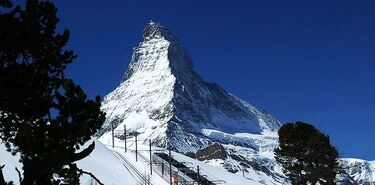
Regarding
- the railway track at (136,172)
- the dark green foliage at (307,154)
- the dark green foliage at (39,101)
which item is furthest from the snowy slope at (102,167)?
the dark green foliage at (39,101)

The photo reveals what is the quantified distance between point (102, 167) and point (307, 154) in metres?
30.5

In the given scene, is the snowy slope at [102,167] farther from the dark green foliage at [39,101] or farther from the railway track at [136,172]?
the dark green foliage at [39,101]

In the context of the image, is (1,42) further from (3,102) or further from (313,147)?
(313,147)

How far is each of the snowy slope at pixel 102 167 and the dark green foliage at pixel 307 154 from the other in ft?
64.3

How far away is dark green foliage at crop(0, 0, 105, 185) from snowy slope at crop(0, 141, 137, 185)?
130ft

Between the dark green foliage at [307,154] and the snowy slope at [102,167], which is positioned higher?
the snowy slope at [102,167]

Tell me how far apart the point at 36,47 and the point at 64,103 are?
2103mm

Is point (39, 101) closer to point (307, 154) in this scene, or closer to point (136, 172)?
point (307, 154)

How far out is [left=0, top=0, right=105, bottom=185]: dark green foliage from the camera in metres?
19.8

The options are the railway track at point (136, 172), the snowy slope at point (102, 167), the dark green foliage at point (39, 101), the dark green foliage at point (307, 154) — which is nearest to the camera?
the dark green foliage at point (39, 101)

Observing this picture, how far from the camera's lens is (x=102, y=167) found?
77688 mm

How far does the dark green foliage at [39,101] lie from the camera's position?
19.8m

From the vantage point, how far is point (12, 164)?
2410 inches

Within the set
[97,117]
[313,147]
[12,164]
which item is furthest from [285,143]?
[97,117]
